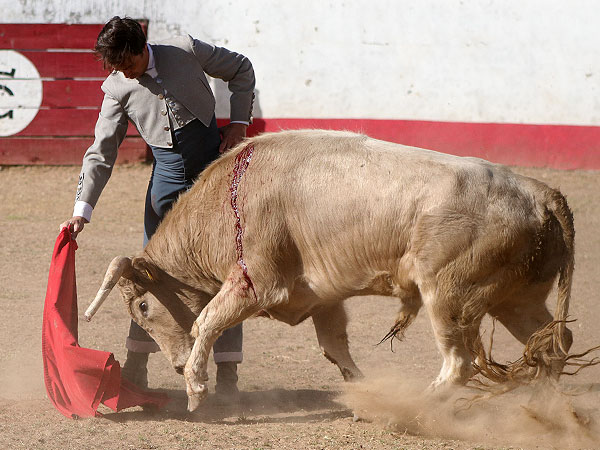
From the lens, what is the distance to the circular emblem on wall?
10.9 metres

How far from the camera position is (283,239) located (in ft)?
14.0

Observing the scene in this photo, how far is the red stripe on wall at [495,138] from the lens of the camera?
11.0 metres

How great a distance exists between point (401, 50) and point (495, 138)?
1.63 m

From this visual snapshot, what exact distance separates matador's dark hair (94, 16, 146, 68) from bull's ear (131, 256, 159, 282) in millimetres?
1015

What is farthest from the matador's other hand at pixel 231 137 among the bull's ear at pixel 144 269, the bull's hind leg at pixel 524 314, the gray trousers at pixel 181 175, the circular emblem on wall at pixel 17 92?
the circular emblem on wall at pixel 17 92

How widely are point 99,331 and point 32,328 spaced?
0.44 meters

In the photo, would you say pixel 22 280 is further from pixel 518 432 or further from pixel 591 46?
pixel 591 46

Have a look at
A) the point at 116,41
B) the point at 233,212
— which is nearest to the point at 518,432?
the point at 233,212

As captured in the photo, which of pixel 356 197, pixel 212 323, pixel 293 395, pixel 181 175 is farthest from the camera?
pixel 293 395

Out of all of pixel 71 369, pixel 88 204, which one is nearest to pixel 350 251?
pixel 88 204

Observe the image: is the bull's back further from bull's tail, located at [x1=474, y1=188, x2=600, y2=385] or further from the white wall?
the white wall

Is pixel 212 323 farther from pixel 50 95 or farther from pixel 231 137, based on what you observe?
pixel 50 95

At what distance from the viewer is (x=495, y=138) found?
11062 mm

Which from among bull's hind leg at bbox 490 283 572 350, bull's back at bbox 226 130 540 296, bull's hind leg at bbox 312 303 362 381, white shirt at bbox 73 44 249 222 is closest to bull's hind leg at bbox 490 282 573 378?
bull's hind leg at bbox 490 283 572 350
